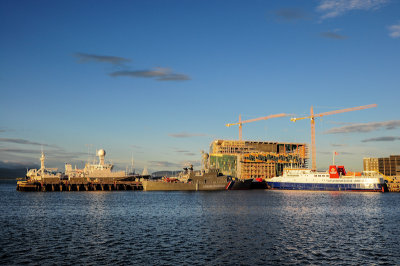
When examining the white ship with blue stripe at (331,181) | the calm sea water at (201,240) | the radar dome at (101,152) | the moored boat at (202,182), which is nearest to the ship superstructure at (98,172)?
the radar dome at (101,152)

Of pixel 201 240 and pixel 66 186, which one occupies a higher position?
pixel 66 186

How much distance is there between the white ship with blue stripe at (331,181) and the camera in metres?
156

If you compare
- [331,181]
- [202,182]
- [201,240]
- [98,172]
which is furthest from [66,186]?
[201,240]

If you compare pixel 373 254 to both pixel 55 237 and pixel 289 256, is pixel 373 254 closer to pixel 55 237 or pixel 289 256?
pixel 289 256

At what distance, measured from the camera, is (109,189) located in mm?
168125

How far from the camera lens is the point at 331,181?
161 m

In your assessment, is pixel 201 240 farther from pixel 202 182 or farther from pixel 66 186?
pixel 66 186

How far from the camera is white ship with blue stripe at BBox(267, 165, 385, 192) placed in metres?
156

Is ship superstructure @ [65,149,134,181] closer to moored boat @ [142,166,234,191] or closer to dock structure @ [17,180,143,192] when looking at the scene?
dock structure @ [17,180,143,192]

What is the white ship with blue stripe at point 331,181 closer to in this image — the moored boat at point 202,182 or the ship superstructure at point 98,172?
the moored boat at point 202,182

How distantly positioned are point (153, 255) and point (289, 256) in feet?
41.1

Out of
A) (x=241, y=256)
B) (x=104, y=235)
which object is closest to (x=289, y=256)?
(x=241, y=256)

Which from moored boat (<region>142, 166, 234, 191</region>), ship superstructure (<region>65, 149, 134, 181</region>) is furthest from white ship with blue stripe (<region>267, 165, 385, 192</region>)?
ship superstructure (<region>65, 149, 134, 181</region>)

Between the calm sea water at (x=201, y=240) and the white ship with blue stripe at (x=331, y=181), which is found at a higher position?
the white ship with blue stripe at (x=331, y=181)
